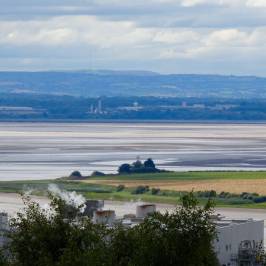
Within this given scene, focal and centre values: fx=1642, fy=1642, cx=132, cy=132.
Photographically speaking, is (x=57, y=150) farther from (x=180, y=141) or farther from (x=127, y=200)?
(x=127, y=200)

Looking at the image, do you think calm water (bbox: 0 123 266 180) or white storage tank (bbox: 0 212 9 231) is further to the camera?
calm water (bbox: 0 123 266 180)

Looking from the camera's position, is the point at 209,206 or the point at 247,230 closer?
the point at 209,206

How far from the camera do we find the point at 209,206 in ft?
90.5

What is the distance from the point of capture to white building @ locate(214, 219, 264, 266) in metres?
44.7

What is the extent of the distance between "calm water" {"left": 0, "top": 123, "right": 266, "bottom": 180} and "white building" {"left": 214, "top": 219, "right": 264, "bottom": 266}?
40686mm

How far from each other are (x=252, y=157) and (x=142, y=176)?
2214 centimetres

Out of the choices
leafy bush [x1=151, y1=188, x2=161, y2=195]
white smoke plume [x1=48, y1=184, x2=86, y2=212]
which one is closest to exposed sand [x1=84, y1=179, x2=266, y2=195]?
leafy bush [x1=151, y1=188, x2=161, y2=195]

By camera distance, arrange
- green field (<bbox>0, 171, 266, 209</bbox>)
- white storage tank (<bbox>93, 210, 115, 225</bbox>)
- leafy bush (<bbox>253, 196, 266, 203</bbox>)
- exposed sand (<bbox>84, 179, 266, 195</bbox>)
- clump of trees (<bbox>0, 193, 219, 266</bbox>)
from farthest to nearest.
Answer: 1. exposed sand (<bbox>84, 179, 266, 195</bbox>)
2. leafy bush (<bbox>253, 196, 266, 203</bbox>)
3. green field (<bbox>0, 171, 266, 209</bbox>)
4. white storage tank (<bbox>93, 210, 115, 225</bbox>)
5. clump of trees (<bbox>0, 193, 219, 266</bbox>)

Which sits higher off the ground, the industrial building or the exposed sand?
the exposed sand

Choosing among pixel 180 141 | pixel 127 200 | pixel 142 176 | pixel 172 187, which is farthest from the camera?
pixel 180 141

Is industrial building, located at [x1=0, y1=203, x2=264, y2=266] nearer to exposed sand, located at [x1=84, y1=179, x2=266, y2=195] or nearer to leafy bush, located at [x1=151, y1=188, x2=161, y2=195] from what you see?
leafy bush, located at [x1=151, y1=188, x2=161, y2=195]

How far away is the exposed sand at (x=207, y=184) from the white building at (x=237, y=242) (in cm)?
3109

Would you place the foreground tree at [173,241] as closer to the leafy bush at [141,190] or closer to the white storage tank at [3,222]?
the white storage tank at [3,222]

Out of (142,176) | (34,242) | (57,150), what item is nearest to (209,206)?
(34,242)
